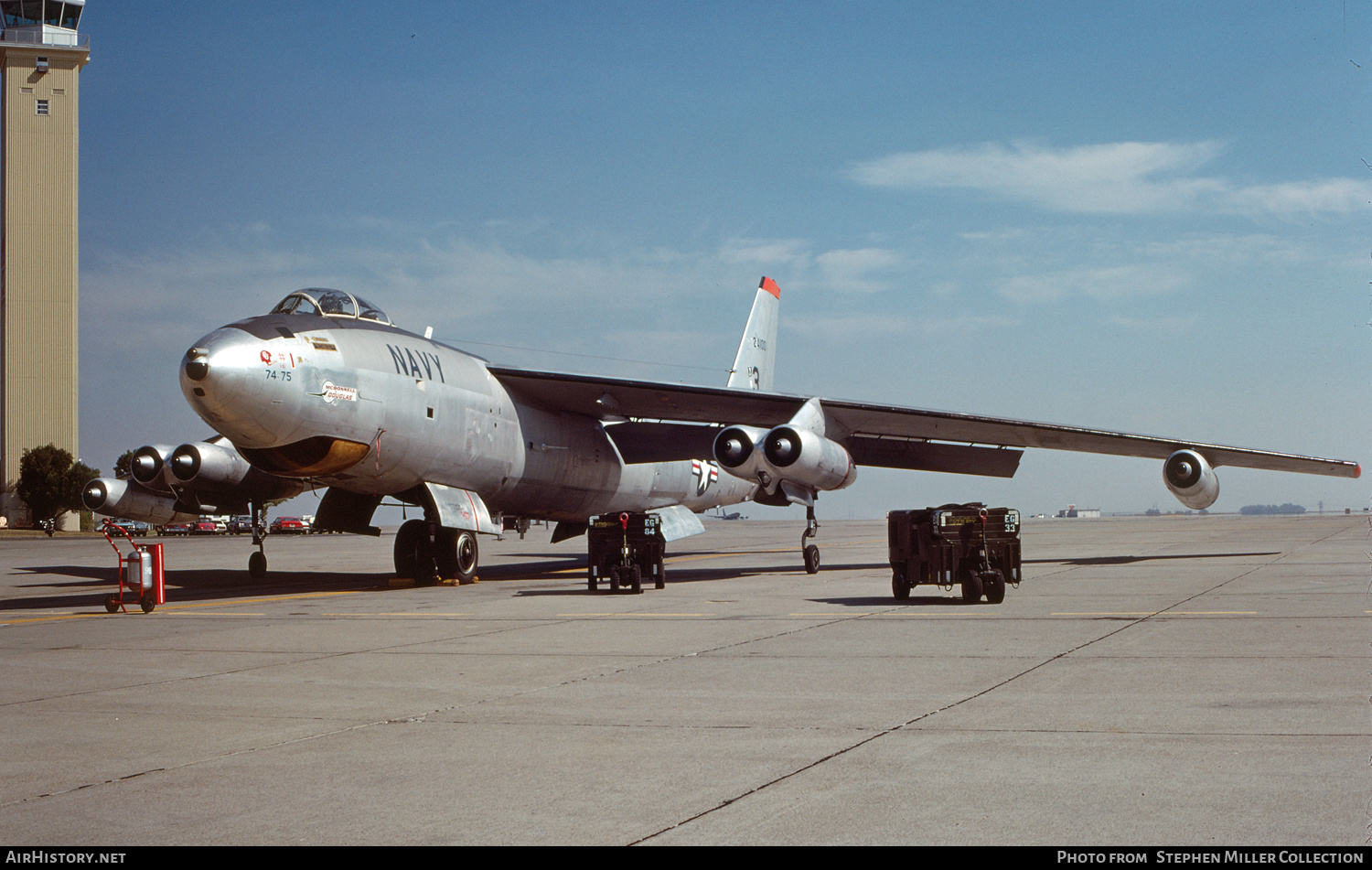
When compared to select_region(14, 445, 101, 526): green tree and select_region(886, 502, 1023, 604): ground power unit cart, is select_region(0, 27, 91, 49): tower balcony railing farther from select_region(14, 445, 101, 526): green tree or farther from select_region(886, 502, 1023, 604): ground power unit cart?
select_region(886, 502, 1023, 604): ground power unit cart

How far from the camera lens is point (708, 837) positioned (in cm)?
451

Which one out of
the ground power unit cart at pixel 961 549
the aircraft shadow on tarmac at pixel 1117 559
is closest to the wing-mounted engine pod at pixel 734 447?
the ground power unit cart at pixel 961 549

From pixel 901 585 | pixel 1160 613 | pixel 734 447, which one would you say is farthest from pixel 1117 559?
pixel 1160 613

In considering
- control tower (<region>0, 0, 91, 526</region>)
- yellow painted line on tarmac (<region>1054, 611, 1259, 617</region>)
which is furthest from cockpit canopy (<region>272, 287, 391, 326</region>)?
control tower (<region>0, 0, 91, 526</region>)

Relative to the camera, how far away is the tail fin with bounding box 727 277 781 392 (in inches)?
1272

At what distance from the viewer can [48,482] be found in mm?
78875

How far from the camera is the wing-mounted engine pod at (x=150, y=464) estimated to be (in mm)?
23344

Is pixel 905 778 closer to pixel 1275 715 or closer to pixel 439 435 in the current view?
pixel 1275 715

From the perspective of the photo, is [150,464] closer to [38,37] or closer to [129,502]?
[129,502]

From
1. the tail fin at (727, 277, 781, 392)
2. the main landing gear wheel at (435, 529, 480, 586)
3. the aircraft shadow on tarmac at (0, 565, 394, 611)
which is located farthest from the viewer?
the tail fin at (727, 277, 781, 392)

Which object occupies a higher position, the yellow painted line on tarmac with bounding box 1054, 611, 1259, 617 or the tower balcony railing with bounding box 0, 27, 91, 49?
the tower balcony railing with bounding box 0, 27, 91, 49

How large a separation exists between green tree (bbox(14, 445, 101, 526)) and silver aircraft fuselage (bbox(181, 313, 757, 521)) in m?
67.1

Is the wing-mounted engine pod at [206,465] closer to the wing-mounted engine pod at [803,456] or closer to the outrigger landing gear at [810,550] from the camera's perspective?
the wing-mounted engine pod at [803,456]

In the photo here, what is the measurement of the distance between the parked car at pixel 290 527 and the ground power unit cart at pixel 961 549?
190 feet
